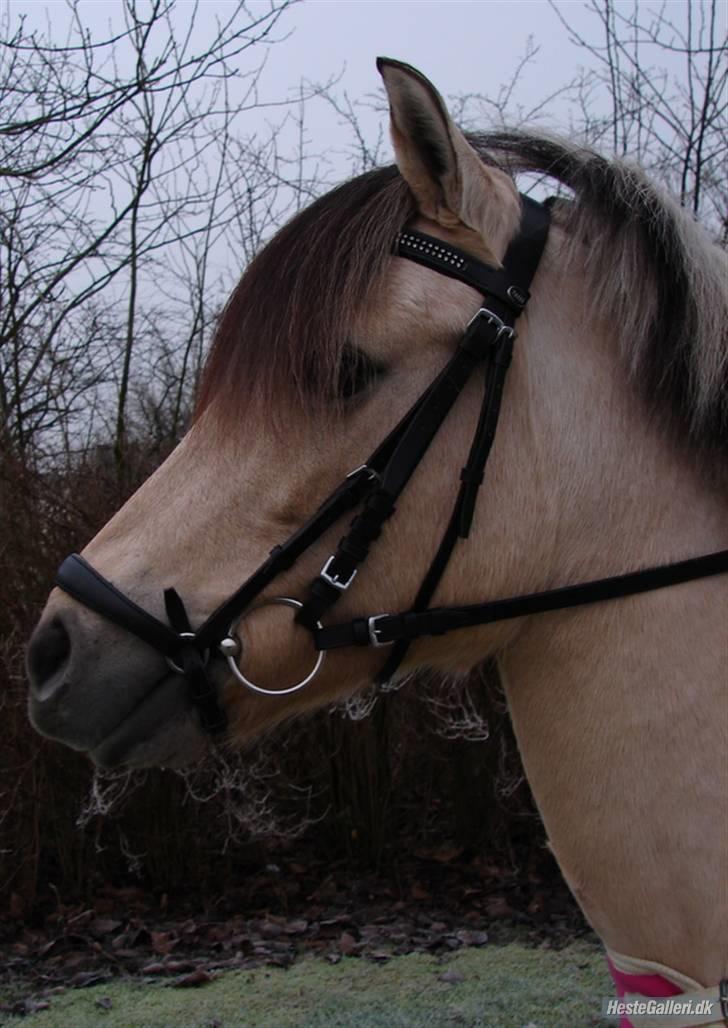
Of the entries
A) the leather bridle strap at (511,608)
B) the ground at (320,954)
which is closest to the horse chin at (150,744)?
the leather bridle strap at (511,608)

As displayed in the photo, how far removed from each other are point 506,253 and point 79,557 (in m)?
0.90

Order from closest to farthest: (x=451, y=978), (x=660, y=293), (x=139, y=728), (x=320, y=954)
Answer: (x=139, y=728)
(x=660, y=293)
(x=451, y=978)
(x=320, y=954)

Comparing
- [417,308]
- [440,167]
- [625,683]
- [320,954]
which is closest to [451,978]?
[320,954]

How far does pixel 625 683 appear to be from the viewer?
1.65 m

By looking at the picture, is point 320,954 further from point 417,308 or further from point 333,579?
point 417,308

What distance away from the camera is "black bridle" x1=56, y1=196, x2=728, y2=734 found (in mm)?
1626

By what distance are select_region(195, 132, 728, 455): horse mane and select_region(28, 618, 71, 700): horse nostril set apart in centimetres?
46

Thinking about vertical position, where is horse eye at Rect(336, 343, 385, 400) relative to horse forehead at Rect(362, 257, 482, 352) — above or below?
below

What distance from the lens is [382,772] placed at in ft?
20.6

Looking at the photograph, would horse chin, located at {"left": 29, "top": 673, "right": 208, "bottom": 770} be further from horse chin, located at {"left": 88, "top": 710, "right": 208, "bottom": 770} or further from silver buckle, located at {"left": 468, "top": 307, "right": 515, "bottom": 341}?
silver buckle, located at {"left": 468, "top": 307, "right": 515, "bottom": 341}

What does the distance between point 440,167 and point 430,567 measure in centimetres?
69

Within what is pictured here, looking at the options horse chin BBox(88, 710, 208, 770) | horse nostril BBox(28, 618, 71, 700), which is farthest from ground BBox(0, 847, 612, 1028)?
horse nostril BBox(28, 618, 71, 700)

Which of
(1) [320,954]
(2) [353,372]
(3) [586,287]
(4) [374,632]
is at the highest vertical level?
(3) [586,287]

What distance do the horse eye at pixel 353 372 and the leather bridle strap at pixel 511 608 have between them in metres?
0.39
